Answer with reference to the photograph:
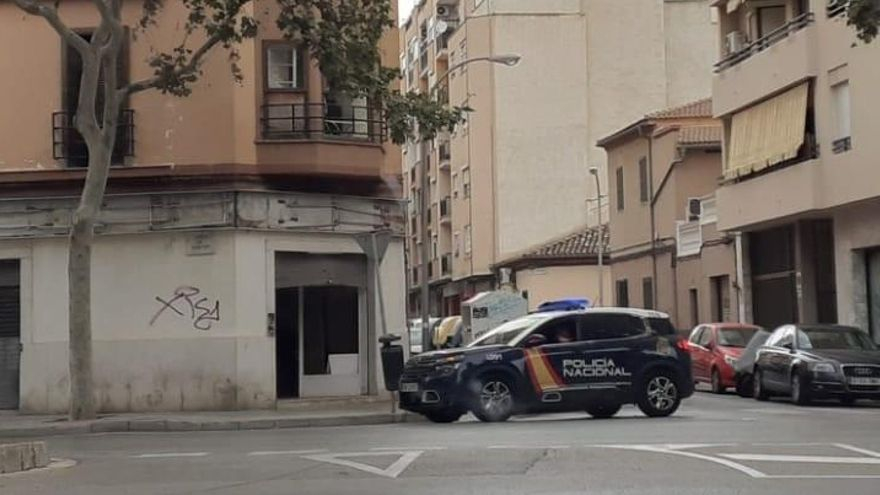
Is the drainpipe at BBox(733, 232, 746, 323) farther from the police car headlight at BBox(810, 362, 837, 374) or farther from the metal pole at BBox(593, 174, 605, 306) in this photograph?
the police car headlight at BBox(810, 362, 837, 374)

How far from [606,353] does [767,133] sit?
15.4 metres

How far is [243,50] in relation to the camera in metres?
24.7

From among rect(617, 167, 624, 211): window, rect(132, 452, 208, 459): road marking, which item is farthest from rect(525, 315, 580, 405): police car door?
rect(617, 167, 624, 211): window

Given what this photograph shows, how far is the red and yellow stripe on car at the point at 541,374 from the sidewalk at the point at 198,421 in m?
2.46

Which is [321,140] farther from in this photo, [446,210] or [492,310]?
[446,210]

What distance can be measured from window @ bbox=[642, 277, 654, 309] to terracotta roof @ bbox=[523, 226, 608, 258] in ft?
30.0

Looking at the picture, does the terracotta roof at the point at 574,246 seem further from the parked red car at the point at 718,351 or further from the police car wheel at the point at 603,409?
the police car wheel at the point at 603,409

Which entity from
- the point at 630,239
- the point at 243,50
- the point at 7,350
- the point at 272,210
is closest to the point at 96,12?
the point at 243,50

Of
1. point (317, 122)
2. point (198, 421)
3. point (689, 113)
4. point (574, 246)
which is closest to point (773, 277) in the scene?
point (689, 113)

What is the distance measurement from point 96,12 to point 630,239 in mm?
26571

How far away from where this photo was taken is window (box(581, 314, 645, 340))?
2080 cm

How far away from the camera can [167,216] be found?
965 inches

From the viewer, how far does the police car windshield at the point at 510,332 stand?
2067cm

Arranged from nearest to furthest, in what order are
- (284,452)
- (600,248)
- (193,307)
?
1. (284,452)
2. (193,307)
3. (600,248)
